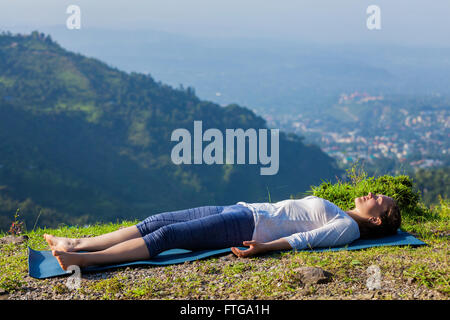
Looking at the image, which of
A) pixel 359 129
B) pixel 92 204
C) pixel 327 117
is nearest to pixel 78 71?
pixel 92 204

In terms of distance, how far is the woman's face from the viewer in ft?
13.2

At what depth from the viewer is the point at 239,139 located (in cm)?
7619

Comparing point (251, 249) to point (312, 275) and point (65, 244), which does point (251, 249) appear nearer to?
point (312, 275)

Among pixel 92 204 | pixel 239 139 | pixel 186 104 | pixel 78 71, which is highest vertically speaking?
pixel 78 71

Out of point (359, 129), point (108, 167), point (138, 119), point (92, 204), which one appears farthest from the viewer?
point (359, 129)

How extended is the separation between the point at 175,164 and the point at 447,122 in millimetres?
64747

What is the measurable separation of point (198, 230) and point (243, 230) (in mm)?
385

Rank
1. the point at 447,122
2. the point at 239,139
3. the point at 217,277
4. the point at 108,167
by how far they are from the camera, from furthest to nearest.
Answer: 1. the point at 447,122
2. the point at 239,139
3. the point at 108,167
4. the point at 217,277

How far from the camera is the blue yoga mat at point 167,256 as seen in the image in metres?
3.47

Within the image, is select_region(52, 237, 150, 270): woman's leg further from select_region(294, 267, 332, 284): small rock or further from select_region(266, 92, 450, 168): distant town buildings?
select_region(266, 92, 450, 168): distant town buildings
